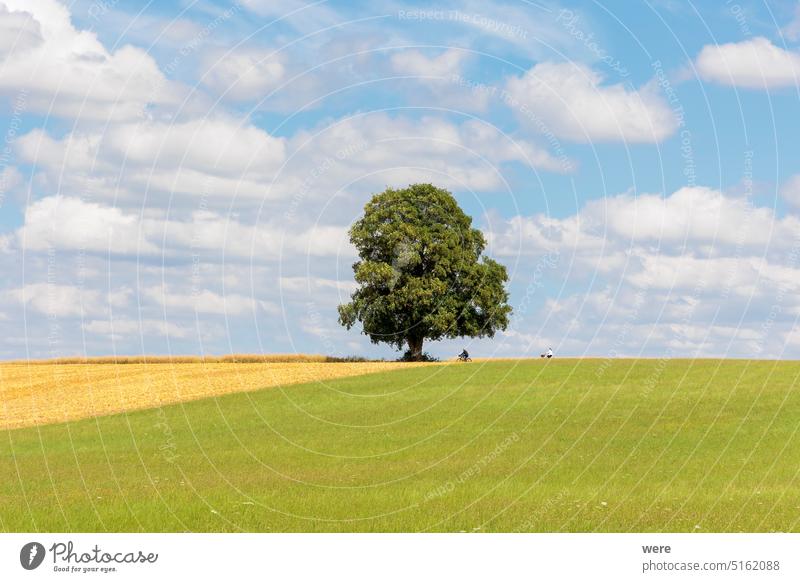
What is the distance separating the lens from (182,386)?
6712 cm

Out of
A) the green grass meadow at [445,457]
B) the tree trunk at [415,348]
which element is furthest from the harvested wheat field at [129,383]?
the tree trunk at [415,348]

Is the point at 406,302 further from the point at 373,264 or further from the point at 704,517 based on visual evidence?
the point at 704,517

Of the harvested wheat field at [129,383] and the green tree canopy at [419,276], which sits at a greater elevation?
the green tree canopy at [419,276]

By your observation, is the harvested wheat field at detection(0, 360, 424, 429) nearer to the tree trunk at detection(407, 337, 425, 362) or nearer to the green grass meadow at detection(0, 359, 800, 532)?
the green grass meadow at detection(0, 359, 800, 532)

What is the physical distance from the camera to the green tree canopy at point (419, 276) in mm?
79250

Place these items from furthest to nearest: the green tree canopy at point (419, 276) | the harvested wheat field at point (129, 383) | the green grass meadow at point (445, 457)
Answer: the green tree canopy at point (419, 276) < the harvested wheat field at point (129, 383) < the green grass meadow at point (445, 457)

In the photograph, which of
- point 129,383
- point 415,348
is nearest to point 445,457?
point 129,383

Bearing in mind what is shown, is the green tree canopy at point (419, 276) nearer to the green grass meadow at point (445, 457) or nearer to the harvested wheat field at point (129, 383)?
the harvested wheat field at point (129, 383)

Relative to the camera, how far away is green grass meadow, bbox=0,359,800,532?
25.9 metres

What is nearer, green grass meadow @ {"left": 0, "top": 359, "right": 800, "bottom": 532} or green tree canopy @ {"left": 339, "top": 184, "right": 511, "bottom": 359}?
green grass meadow @ {"left": 0, "top": 359, "right": 800, "bottom": 532}

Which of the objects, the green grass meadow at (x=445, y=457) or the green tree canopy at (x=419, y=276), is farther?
the green tree canopy at (x=419, y=276)

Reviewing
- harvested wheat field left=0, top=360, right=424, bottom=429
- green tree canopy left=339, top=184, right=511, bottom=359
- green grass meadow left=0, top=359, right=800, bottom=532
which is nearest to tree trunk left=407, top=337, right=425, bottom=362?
green tree canopy left=339, top=184, right=511, bottom=359
